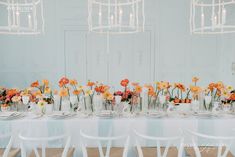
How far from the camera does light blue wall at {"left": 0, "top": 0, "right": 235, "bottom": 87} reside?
18.7 ft

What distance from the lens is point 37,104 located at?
2672 mm

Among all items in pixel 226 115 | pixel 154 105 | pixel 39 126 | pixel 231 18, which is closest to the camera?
pixel 39 126

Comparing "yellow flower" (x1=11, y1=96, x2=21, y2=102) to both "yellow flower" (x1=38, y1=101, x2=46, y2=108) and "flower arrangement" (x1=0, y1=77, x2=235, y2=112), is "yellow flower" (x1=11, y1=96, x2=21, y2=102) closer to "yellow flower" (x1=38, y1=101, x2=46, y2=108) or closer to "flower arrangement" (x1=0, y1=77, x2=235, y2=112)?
"flower arrangement" (x1=0, y1=77, x2=235, y2=112)

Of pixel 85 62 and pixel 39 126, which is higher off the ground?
pixel 85 62

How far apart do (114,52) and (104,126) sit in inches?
140

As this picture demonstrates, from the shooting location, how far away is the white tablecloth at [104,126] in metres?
2.42

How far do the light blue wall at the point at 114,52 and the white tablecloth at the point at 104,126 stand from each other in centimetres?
341

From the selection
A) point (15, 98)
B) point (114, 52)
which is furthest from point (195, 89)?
point (114, 52)

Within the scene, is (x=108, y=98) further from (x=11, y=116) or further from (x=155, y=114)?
(x=11, y=116)

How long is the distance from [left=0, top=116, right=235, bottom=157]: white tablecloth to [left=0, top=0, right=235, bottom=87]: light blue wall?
11.2 ft

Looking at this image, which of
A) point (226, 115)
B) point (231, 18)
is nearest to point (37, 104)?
point (226, 115)

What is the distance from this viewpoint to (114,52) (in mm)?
5828

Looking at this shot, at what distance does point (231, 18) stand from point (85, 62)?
134 inches

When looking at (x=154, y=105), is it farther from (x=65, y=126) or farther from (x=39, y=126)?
(x=39, y=126)
